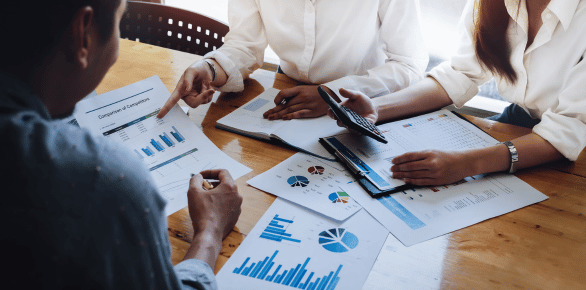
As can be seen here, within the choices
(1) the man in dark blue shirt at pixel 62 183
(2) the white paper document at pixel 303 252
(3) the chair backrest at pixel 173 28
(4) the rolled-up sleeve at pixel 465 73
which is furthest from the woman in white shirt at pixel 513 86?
(3) the chair backrest at pixel 173 28

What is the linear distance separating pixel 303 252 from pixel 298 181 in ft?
0.68

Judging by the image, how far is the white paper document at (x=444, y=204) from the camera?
0.77 metres

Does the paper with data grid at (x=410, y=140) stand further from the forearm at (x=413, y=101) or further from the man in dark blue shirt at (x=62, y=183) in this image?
the man in dark blue shirt at (x=62, y=183)

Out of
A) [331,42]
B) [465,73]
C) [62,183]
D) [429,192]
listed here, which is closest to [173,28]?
[331,42]

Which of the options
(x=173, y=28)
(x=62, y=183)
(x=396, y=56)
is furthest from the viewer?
(x=173, y=28)

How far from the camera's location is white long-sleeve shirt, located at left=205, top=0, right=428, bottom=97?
1261 mm

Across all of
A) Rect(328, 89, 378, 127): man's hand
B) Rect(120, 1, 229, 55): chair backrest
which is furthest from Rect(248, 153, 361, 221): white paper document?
Rect(120, 1, 229, 55): chair backrest

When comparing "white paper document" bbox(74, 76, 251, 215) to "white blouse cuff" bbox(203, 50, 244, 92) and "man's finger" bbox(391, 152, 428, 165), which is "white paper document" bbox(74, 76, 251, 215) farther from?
"man's finger" bbox(391, 152, 428, 165)

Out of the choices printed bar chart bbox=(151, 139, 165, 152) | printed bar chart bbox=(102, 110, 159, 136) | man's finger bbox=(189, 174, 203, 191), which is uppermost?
man's finger bbox=(189, 174, 203, 191)

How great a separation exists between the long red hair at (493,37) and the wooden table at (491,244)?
323 millimetres

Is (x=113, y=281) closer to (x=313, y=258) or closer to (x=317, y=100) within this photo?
(x=313, y=258)

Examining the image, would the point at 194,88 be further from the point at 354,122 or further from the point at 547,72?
the point at 547,72

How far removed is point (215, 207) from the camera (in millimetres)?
742

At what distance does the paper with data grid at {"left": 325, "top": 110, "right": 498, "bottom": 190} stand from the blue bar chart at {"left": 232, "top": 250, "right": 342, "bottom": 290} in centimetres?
28
